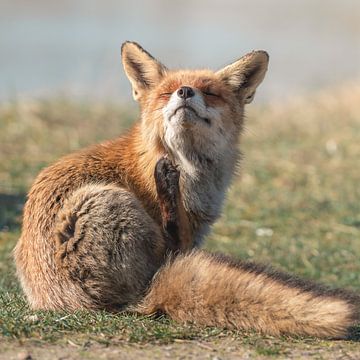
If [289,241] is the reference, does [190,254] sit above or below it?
above

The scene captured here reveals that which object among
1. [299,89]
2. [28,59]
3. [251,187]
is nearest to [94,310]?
[251,187]

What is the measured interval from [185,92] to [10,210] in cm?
445

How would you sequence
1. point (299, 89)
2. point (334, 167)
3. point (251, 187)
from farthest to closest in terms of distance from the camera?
point (299, 89)
point (334, 167)
point (251, 187)

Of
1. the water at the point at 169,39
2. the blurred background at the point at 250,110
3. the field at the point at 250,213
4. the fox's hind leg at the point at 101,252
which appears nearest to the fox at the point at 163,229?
the fox's hind leg at the point at 101,252

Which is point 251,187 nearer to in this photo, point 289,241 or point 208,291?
point 289,241

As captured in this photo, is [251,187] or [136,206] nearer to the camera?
[136,206]

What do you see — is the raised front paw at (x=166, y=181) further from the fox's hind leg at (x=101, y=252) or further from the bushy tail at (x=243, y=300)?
the bushy tail at (x=243, y=300)

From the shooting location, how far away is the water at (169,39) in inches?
745

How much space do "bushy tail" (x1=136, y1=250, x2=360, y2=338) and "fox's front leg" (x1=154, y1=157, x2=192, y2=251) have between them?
36 cm

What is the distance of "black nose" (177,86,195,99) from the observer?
5906mm

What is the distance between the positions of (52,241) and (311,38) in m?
22.9

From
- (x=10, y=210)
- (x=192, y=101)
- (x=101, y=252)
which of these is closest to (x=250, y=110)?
(x=10, y=210)

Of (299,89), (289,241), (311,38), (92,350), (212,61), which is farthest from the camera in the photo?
(311,38)

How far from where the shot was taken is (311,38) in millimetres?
27203
